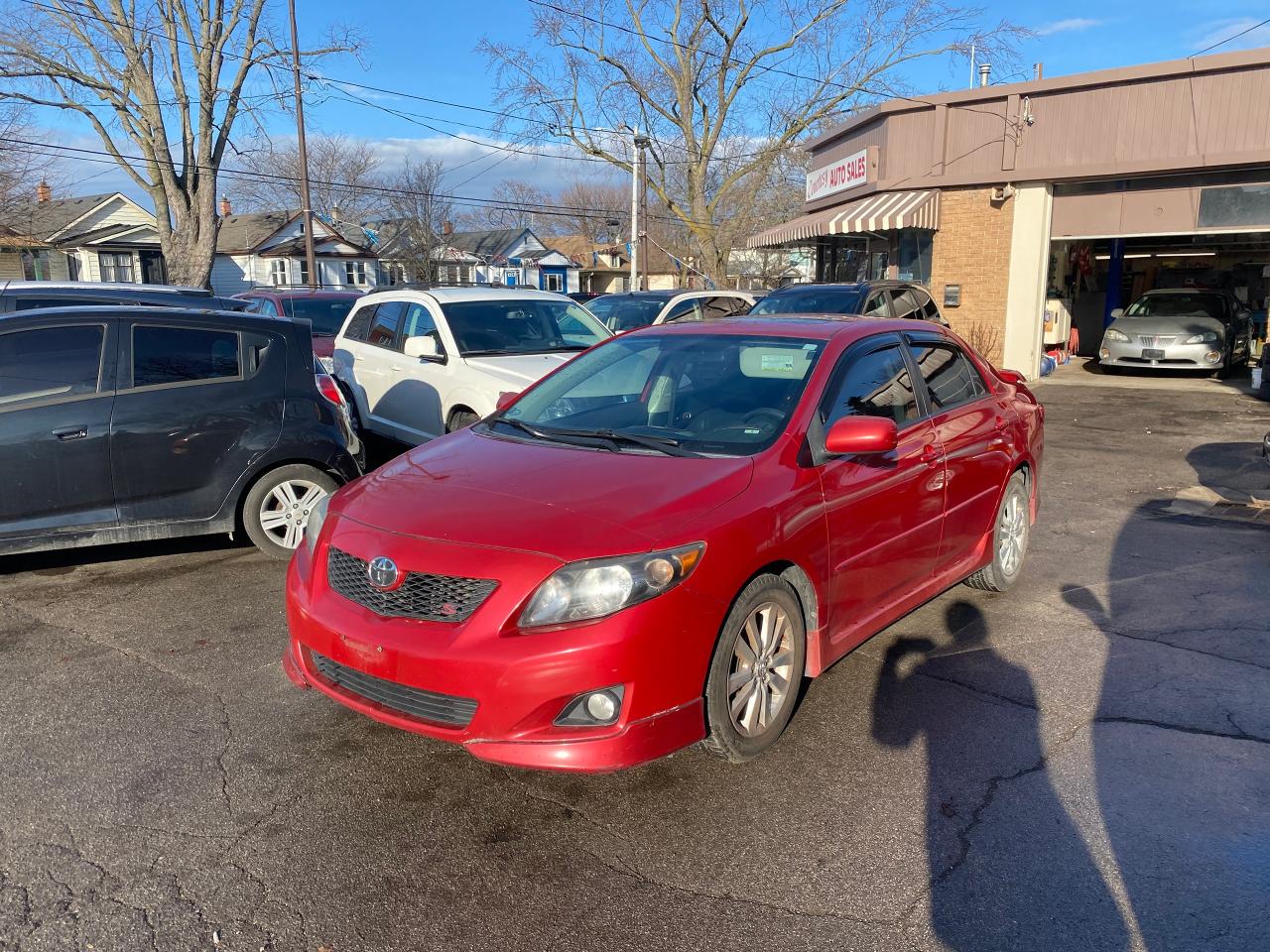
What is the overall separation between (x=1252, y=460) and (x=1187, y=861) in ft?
28.3

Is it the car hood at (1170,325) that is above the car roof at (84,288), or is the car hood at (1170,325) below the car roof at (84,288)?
below

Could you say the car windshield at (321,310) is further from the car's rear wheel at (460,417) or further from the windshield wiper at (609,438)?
the windshield wiper at (609,438)

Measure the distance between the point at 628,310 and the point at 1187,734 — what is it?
40.2ft

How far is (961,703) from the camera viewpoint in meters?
4.16

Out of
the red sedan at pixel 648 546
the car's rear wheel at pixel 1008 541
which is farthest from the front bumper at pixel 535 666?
the car's rear wheel at pixel 1008 541

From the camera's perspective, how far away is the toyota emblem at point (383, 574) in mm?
3248

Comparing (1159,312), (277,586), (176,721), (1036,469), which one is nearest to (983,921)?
(176,721)

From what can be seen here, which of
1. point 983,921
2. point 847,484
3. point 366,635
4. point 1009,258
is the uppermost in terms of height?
point 1009,258

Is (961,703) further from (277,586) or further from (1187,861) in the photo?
(277,586)

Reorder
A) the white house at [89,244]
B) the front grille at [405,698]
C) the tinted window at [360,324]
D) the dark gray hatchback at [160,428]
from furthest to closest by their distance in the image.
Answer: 1. the white house at [89,244]
2. the tinted window at [360,324]
3. the dark gray hatchback at [160,428]
4. the front grille at [405,698]

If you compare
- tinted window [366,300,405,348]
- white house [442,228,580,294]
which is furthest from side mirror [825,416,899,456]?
white house [442,228,580,294]

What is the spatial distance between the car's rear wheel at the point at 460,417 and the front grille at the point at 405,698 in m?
4.74

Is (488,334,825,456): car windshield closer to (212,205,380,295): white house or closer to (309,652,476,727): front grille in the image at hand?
(309,652,476,727): front grille

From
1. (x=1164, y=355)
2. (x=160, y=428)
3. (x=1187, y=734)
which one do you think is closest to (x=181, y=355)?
(x=160, y=428)
